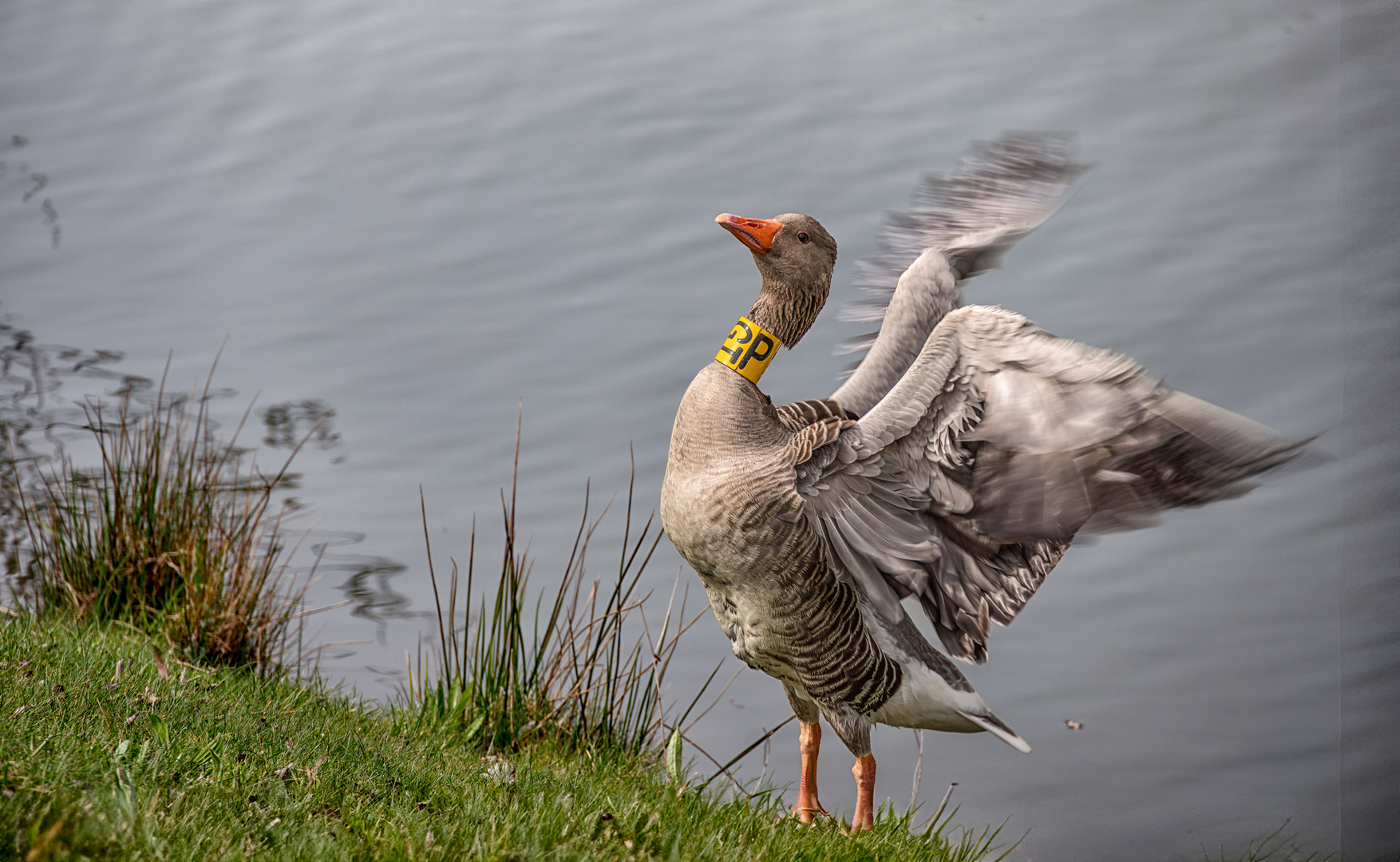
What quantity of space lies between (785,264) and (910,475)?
62cm

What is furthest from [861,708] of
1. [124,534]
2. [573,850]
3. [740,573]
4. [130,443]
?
[130,443]

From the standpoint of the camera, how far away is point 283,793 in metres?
1.98

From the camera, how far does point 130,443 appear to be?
167 inches

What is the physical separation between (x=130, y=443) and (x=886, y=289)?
10.5ft

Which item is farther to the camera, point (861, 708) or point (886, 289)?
point (886, 289)

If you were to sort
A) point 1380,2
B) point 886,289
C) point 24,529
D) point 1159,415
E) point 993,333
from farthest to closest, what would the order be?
point 24,529 < point 1380,2 < point 886,289 < point 993,333 < point 1159,415

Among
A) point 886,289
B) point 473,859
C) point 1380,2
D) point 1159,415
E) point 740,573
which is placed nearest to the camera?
point 473,859

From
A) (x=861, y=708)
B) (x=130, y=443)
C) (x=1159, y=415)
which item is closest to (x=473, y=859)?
(x=861, y=708)

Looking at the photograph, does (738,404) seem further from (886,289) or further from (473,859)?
(473,859)

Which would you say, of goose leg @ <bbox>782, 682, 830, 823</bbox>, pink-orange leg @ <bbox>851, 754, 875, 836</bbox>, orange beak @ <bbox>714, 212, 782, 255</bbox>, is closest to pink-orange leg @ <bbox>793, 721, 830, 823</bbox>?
goose leg @ <bbox>782, 682, 830, 823</bbox>

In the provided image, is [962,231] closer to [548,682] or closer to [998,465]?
[998,465]

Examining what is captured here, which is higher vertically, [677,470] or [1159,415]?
[1159,415]

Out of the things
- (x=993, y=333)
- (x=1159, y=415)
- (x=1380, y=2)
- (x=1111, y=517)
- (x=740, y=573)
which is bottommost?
(x=740, y=573)

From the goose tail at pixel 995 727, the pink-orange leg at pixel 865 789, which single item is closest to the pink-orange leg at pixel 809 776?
the pink-orange leg at pixel 865 789
